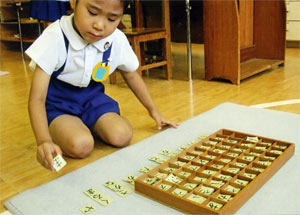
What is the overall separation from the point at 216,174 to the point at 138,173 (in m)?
0.23

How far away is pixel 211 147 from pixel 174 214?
0.34 meters

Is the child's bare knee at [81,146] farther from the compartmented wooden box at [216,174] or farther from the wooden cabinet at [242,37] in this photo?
the wooden cabinet at [242,37]

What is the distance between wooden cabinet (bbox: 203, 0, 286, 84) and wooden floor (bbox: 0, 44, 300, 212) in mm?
84

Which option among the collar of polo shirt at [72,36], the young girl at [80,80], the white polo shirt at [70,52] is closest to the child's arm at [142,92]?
the young girl at [80,80]

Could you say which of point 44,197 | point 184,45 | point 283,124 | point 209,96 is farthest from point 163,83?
point 184,45

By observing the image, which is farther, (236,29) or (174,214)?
(236,29)

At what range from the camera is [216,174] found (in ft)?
2.99

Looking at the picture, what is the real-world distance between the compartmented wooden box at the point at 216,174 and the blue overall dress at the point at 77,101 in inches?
16.6

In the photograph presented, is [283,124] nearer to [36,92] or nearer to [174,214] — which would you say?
[174,214]

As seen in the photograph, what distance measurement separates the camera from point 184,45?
4062 millimetres

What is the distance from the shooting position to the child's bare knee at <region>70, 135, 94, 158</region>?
3.81 ft

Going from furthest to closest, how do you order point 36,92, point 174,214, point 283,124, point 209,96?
point 209,96 < point 283,124 < point 36,92 < point 174,214

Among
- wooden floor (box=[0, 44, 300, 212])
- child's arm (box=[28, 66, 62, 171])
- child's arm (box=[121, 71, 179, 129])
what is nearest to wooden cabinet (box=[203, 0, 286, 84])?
wooden floor (box=[0, 44, 300, 212])

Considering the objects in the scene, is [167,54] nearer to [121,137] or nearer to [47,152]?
[121,137]
